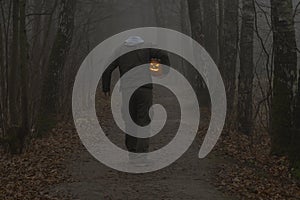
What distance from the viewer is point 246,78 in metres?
12.3

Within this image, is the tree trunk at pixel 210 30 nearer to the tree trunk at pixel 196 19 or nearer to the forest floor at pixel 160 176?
the tree trunk at pixel 196 19

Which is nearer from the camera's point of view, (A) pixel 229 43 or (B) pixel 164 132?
(B) pixel 164 132

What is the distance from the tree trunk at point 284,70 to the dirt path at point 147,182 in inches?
52.6

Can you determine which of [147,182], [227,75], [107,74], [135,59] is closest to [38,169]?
[107,74]

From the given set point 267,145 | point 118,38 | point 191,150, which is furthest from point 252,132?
point 118,38


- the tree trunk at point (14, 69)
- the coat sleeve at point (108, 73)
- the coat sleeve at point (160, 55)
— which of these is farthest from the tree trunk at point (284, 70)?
the tree trunk at point (14, 69)

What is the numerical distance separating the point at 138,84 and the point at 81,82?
373 inches

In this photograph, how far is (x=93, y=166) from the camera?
9594mm

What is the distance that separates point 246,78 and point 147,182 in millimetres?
5153

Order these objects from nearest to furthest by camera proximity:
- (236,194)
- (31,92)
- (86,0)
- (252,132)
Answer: (236,194)
(252,132)
(31,92)
(86,0)

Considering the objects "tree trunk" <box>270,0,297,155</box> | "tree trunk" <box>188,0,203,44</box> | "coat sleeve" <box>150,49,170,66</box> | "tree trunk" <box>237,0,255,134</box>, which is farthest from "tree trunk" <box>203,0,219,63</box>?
"coat sleeve" <box>150,49,170,66</box>

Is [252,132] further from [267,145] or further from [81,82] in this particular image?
[81,82]

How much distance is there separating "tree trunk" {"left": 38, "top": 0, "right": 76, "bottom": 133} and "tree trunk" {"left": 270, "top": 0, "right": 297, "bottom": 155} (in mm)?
6272

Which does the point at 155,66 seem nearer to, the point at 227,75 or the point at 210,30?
the point at 227,75
